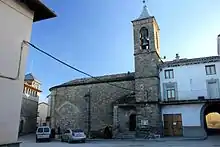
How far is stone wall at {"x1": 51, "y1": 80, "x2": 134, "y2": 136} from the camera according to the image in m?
27.9

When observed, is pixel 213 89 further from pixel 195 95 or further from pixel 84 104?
pixel 84 104

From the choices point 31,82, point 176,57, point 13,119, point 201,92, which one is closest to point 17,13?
point 13,119

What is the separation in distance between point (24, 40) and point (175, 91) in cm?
2053

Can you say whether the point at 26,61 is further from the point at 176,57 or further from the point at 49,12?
the point at 176,57

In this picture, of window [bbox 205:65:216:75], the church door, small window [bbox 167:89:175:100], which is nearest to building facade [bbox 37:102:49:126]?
the church door

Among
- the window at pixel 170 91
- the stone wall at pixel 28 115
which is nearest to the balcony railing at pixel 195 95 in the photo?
the window at pixel 170 91

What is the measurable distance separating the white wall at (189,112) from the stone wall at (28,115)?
21.5m

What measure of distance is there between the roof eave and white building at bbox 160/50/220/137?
1872 centimetres

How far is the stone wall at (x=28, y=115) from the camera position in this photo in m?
33.5

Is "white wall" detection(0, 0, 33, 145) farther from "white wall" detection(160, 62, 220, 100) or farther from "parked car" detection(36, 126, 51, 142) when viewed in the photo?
"white wall" detection(160, 62, 220, 100)

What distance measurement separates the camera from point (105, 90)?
28.8 m

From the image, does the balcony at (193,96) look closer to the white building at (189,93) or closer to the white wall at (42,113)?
the white building at (189,93)

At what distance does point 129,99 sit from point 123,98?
3.04 ft

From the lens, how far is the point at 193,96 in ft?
77.7
